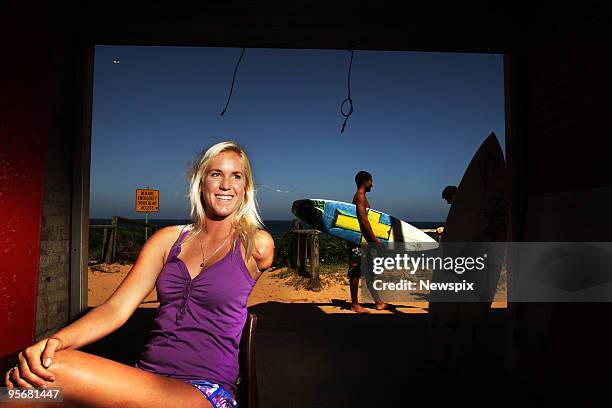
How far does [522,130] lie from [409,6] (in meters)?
1.51

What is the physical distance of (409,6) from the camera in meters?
3.53

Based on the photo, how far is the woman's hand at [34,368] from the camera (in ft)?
3.50

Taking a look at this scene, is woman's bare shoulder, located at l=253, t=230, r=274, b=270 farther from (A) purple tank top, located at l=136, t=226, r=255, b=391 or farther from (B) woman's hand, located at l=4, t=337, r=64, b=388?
(B) woman's hand, located at l=4, t=337, r=64, b=388

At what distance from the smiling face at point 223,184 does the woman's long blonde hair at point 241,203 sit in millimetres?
24

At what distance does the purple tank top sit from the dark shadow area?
141 cm

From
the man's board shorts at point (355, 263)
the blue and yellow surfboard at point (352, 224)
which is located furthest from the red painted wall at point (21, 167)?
the blue and yellow surfboard at point (352, 224)

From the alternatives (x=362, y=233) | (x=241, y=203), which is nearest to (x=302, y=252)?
(x=362, y=233)

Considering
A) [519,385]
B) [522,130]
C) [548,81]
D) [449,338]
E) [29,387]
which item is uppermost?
[548,81]

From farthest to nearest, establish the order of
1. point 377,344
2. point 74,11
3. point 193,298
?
point 377,344, point 74,11, point 193,298

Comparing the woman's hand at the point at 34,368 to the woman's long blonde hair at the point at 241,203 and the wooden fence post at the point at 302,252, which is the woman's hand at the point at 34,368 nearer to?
the woman's long blonde hair at the point at 241,203

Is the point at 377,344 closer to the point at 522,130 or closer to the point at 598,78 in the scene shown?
the point at 522,130

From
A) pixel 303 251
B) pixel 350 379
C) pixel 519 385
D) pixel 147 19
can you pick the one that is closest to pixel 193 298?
pixel 350 379

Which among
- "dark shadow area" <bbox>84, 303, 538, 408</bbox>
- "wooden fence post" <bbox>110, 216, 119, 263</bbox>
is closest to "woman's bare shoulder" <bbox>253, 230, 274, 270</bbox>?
"dark shadow area" <bbox>84, 303, 538, 408</bbox>

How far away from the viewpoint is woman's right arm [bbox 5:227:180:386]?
1079 mm
